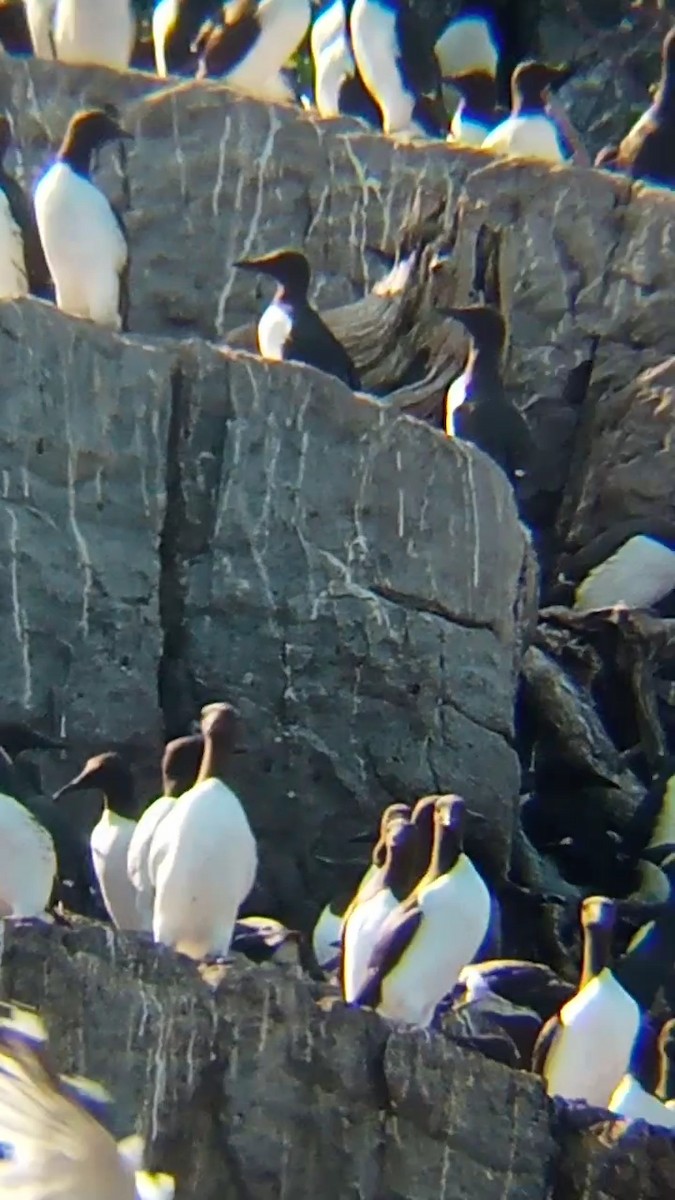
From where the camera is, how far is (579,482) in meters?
14.4

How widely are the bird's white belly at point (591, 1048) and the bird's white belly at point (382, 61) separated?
606 cm

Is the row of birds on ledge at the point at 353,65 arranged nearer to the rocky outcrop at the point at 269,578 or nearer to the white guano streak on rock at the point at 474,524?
the rocky outcrop at the point at 269,578

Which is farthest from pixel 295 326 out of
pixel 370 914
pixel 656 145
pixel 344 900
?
pixel 370 914

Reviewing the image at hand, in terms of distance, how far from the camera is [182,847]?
966cm

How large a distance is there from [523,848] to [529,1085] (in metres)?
3.62

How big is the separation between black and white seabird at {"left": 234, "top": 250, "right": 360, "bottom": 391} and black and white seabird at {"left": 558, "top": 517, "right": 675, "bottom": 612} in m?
1.83

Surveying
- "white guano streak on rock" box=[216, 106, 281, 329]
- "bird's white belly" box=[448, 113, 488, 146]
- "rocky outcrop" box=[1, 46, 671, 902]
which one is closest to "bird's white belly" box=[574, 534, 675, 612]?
"rocky outcrop" box=[1, 46, 671, 902]

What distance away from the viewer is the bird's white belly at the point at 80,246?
1183cm

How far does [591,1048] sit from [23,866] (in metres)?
1.92

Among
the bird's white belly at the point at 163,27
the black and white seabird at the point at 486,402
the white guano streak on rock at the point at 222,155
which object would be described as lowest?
the black and white seabird at the point at 486,402

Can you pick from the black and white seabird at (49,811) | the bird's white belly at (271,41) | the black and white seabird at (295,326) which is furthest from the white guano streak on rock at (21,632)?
the bird's white belly at (271,41)

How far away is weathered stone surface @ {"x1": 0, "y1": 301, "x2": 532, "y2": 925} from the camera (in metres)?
11.1

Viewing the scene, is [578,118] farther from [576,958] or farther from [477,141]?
[576,958]

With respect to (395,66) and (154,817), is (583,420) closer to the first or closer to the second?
(395,66)
